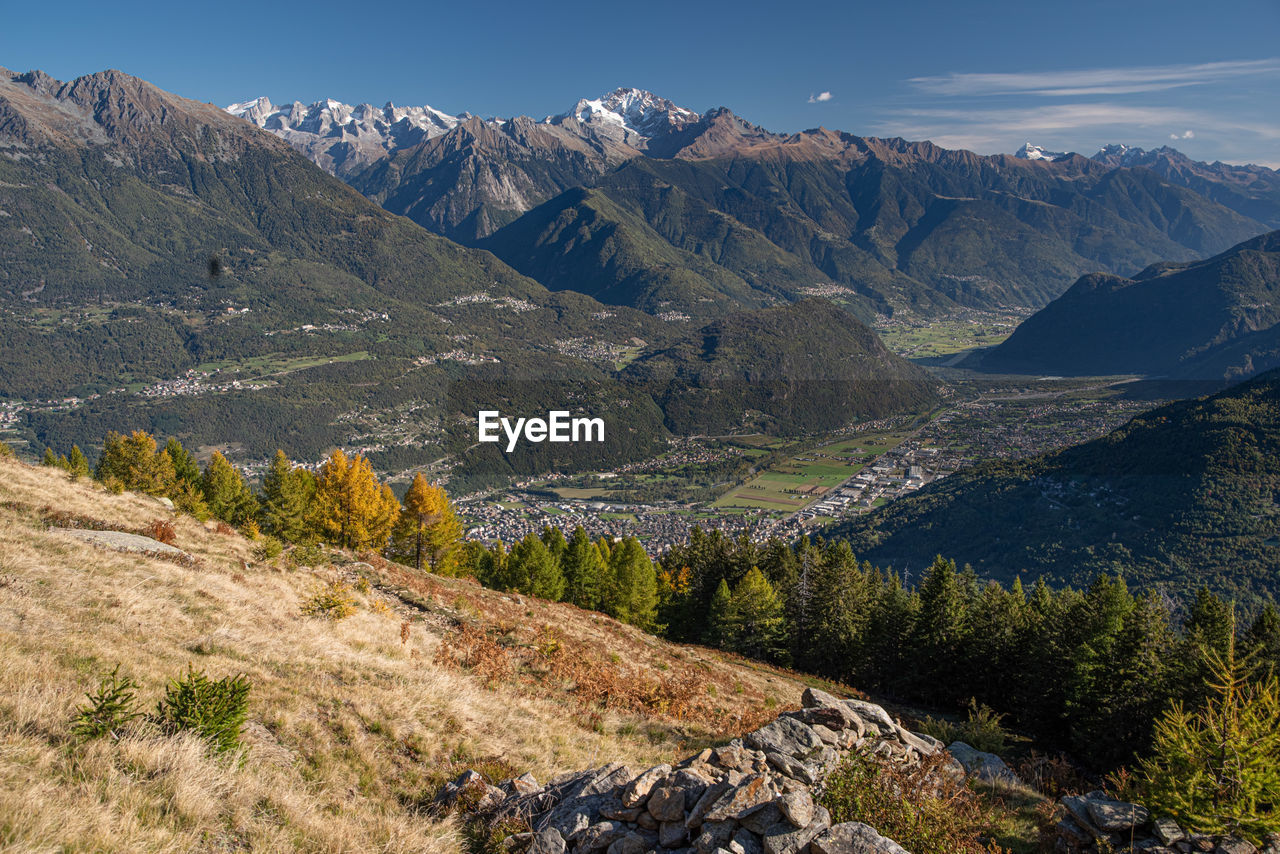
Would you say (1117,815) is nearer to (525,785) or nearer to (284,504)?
(525,785)

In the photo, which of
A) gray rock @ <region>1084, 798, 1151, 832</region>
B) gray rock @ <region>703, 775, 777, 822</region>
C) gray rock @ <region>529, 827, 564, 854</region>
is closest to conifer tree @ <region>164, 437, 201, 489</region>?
gray rock @ <region>529, 827, 564, 854</region>

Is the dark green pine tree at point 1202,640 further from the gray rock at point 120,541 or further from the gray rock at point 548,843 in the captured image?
the gray rock at point 120,541

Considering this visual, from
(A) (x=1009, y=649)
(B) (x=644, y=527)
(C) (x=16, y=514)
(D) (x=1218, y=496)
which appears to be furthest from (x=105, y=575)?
(D) (x=1218, y=496)

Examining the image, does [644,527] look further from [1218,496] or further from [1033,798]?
[1033,798]

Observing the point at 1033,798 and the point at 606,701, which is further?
the point at 606,701

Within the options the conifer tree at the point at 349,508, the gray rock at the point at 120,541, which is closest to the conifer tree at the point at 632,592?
the conifer tree at the point at 349,508
